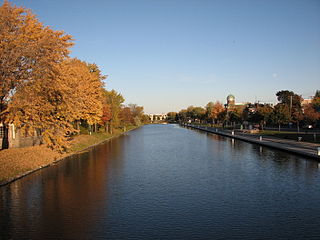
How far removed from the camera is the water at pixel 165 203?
936 centimetres

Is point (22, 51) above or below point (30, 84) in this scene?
above

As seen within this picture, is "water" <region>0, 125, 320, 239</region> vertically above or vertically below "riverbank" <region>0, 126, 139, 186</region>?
below

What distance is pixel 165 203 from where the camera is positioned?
483 inches

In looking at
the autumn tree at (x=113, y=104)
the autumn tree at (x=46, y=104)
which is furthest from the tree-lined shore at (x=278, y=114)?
the autumn tree at (x=46, y=104)

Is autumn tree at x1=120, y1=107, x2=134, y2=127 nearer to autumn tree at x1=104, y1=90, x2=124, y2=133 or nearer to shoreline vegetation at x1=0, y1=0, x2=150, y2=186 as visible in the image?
autumn tree at x1=104, y1=90, x2=124, y2=133

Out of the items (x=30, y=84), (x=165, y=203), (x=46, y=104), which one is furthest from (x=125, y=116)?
(x=165, y=203)

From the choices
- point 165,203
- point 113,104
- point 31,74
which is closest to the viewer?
point 165,203

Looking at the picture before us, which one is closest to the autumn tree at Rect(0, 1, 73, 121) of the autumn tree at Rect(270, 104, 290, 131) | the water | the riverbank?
the riverbank

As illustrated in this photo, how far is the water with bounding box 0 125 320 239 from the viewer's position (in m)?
9.36

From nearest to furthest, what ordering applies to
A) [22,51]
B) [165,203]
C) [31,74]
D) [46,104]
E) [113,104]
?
[165,203], [22,51], [31,74], [46,104], [113,104]

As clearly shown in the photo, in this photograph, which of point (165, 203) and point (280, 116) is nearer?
point (165, 203)

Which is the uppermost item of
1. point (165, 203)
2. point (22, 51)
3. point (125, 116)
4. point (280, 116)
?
point (22, 51)

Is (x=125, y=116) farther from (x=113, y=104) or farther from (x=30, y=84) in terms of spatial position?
(x=30, y=84)

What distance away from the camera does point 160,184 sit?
15.7 metres
